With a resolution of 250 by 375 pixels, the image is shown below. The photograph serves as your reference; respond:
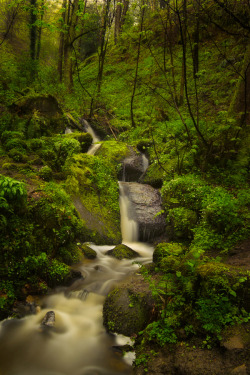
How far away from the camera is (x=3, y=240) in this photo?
187 inches

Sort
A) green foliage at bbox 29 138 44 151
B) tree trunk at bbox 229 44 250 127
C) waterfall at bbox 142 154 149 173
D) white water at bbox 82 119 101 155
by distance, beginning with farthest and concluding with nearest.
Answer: white water at bbox 82 119 101 155
waterfall at bbox 142 154 149 173
green foliage at bbox 29 138 44 151
tree trunk at bbox 229 44 250 127

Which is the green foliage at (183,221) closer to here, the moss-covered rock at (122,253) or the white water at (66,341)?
the moss-covered rock at (122,253)

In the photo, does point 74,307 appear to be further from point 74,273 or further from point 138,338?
point 138,338

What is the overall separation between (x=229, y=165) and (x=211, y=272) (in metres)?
5.24

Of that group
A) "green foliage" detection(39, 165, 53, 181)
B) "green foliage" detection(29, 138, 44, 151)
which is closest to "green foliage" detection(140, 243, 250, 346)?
"green foliage" detection(39, 165, 53, 181)

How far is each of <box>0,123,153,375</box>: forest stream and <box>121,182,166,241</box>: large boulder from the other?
291 cm

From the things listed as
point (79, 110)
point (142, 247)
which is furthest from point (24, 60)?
point (142, 247)

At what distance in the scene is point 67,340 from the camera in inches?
170

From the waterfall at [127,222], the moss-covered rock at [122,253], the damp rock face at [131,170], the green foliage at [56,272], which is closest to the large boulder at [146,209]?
the waterfall at [127,222]

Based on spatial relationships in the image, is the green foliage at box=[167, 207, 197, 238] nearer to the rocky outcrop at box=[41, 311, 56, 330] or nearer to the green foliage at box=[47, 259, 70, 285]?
the green foliage at box=[47, 259, 70, 285]

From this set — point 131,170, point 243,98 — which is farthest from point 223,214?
point 131,170

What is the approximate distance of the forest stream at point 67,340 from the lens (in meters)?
3.78

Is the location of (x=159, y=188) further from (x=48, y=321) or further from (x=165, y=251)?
(x=48, y=321)

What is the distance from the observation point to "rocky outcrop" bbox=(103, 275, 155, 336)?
14.2 feet
